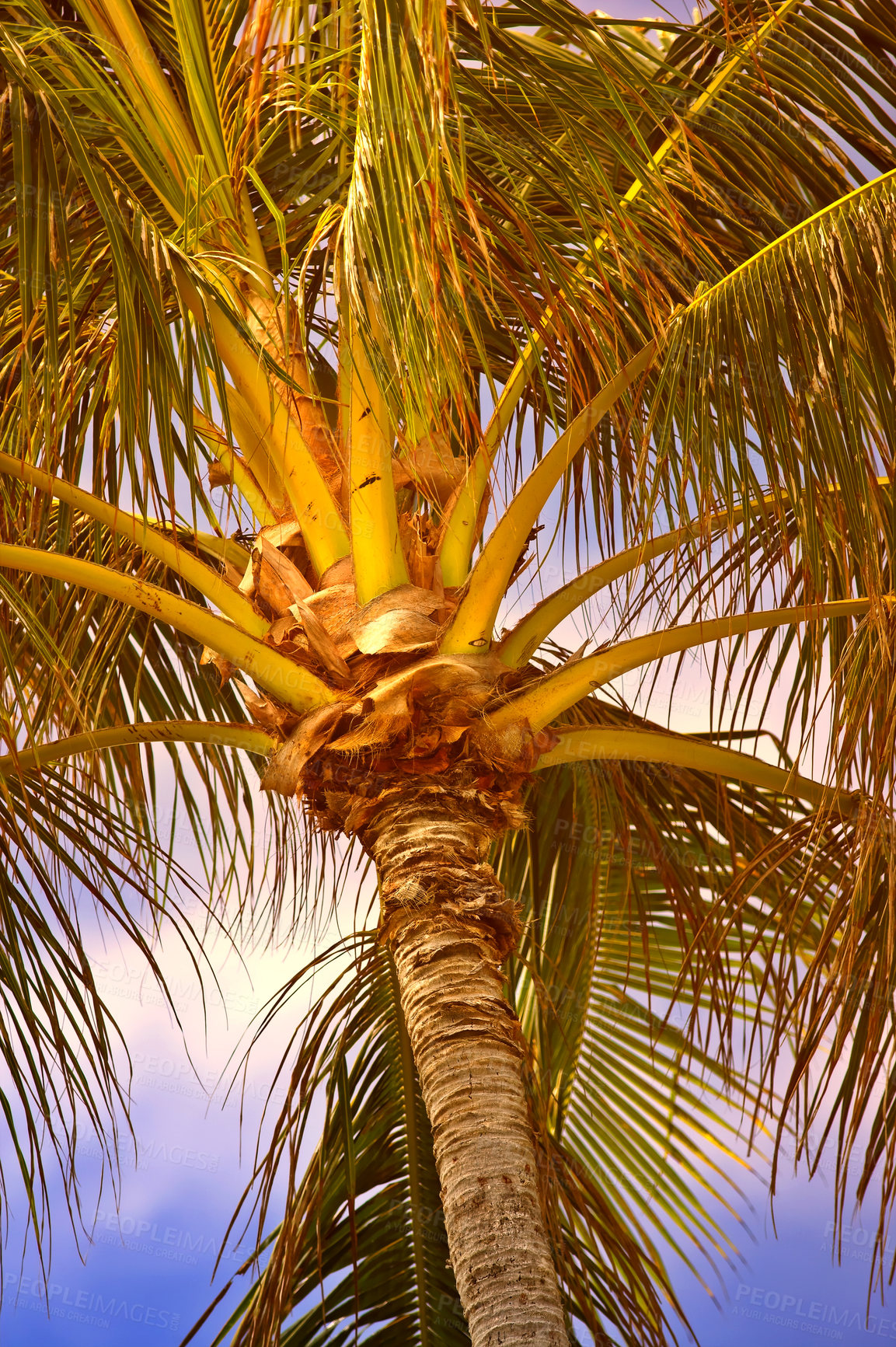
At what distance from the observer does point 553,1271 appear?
226cm

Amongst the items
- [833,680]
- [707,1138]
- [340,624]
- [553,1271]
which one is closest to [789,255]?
[833,680]

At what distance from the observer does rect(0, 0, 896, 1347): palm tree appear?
2.54 m

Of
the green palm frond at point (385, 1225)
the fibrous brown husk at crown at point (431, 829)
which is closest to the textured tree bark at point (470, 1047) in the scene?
the fibrous brown husk at crown at point (431, 829)

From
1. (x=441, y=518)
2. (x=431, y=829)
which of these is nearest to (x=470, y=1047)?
(x=431, y=829)

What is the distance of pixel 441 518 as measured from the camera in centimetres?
312

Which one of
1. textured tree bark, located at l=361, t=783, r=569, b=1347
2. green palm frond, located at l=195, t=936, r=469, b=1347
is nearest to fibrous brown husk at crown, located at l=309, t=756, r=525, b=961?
textured tree bark, located at l=361, t=783, r=569, b=1347

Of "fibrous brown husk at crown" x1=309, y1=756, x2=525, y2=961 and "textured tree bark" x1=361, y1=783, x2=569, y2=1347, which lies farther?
"fibrous brown husk at crown" x1=309, y1=756, x2=525, y2=961

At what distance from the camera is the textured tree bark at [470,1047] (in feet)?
7.34

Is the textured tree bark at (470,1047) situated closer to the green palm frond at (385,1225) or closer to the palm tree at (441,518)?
the palm tree at (441,518)

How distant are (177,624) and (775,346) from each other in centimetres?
145

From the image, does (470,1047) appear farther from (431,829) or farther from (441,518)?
(441,518)

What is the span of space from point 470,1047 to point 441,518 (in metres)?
1.30

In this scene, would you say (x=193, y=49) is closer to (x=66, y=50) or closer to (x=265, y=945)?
(x=66, y=50)

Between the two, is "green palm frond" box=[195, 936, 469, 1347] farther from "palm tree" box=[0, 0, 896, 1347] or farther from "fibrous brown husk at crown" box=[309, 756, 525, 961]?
"fibrous brown husk at crown" box=[309, 756, 525, 961]
